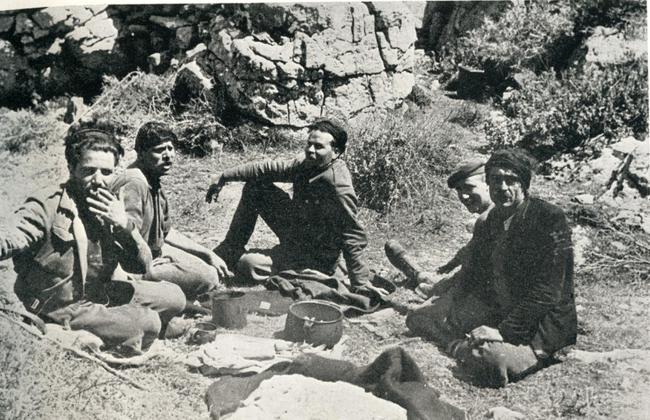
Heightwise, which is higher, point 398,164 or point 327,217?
point 398,164

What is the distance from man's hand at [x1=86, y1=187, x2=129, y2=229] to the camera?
127 inches

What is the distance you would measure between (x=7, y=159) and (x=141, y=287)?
1.41 m

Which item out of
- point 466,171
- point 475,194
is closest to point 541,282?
point 475,194

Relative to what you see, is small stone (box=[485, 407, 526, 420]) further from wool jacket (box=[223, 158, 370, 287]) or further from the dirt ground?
wool jacket (box=[223, 158, 370, 287])

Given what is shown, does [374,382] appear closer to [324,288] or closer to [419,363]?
[419,363]

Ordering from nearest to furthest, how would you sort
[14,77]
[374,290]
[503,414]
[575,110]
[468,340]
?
[503,414], [468,340], [374,290], [575,110], [14,77]

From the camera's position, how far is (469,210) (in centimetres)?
365

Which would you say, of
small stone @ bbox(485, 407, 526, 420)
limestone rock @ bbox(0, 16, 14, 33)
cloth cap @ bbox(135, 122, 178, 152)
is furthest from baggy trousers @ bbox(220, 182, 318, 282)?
limestone rock @ bbox(0, 16, 14, 33)

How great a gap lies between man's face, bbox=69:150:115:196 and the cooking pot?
1283mm

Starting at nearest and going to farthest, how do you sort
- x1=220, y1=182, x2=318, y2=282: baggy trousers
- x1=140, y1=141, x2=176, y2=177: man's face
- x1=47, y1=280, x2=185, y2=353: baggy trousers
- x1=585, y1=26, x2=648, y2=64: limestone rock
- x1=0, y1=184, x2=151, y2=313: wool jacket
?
x1=0, y1=184, x2=151, y2=313: wool jacket
x1=47, y1=280, x2=185, y2=353: baggy trousers
x1=140, y1=141, x2=176, y2=177: man's face
x1=220, y1=182, x2=318, y2=282: baggy trousers
x1=585, y1=26, x2=648, y2=64: limestone rock

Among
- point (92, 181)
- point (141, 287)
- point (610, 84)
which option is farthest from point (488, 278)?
point (92, 181)

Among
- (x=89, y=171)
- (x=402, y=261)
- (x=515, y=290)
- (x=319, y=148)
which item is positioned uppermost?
(x=319, y=148)

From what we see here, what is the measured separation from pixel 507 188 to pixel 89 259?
234 cm

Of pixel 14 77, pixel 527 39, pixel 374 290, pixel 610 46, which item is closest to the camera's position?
pixel 374 290
